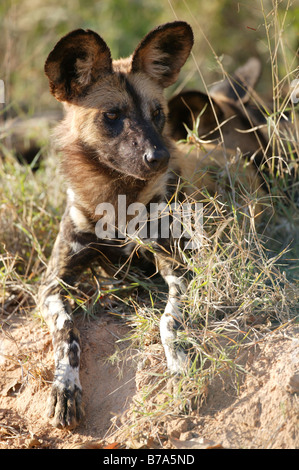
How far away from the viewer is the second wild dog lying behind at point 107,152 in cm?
298

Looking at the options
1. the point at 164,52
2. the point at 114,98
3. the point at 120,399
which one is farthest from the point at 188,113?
the point at 120,399

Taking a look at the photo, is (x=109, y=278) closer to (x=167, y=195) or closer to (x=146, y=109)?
(x=167, y=195)

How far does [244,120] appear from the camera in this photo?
4688 mm

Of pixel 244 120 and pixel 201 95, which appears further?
pixel 244 120

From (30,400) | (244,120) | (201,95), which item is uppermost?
(201,95)

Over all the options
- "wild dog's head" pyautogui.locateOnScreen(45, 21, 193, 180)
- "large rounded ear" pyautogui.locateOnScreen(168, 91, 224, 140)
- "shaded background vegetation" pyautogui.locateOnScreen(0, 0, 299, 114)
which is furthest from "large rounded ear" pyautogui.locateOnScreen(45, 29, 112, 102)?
"shaded background vegetation" pyautogui.locateOnScreen(0, 0, 299, 114)

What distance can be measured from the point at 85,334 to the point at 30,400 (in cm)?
46

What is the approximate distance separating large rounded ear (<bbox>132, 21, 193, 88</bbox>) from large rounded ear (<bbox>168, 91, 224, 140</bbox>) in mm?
839

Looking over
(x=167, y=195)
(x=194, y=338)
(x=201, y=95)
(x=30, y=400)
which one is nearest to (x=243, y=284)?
(x=194, y=338)

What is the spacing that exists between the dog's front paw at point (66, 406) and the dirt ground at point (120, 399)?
6 centimetres

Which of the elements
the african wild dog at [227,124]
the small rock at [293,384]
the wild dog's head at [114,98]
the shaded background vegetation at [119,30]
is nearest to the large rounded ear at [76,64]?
the wild dog's head at [114,98]

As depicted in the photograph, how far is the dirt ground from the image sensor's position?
2.32m

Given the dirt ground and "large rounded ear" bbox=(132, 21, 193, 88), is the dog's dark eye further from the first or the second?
the dirt ground

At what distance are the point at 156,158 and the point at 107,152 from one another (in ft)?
1.18
